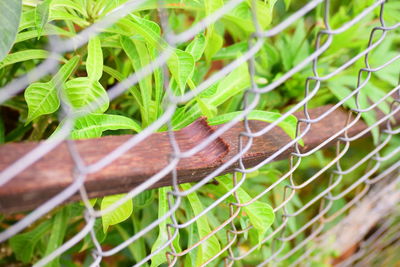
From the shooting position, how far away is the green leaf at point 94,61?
612mm

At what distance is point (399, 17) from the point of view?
102 centimetres

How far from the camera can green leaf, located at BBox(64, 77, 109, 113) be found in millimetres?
579

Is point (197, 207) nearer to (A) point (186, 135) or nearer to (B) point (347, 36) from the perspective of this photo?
(A) point (186, 135)

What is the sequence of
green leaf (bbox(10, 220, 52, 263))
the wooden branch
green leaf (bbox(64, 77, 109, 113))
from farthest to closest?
green leaf (bbox(10, 220, 52, 263))
green leaf (bbox(64, 77, 109, 113))
the wooden branch

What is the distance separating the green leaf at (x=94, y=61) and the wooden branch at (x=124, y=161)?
0.12 meters

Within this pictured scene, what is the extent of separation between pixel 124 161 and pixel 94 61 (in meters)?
0.18

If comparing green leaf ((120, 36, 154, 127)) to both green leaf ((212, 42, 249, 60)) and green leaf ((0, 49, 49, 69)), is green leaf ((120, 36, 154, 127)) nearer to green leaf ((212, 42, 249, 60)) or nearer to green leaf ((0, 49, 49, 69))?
green leaf ((0, 49, 49, 69))

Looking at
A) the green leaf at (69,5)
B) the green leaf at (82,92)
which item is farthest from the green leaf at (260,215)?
the green leaf at (69,5)

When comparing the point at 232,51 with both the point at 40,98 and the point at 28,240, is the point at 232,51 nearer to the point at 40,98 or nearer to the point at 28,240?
the point at 40,98

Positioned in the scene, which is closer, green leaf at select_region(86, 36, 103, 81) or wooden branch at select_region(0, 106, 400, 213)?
wooden branch at select_region(0, 106, 400, 213)

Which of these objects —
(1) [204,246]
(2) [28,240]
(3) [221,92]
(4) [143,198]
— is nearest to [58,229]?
(2) [28,240]

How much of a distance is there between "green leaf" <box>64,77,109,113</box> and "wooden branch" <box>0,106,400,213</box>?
3.0 inches

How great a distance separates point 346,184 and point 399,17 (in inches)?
29.3

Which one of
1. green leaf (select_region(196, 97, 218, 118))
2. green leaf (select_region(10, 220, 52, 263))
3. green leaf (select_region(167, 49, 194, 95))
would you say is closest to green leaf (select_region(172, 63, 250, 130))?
green leaf (select_region(196, 97, 218, 118))
